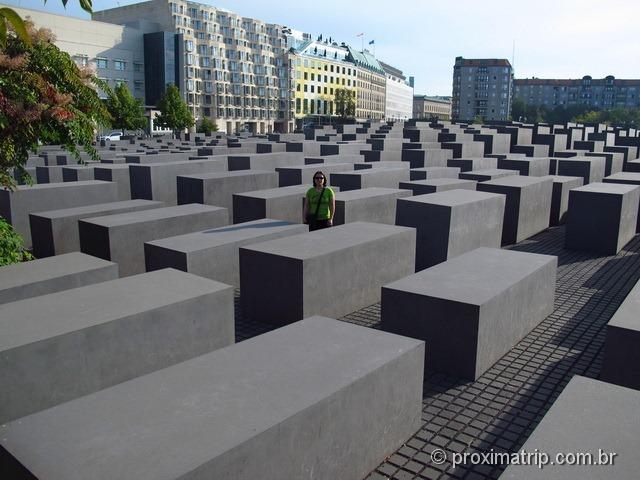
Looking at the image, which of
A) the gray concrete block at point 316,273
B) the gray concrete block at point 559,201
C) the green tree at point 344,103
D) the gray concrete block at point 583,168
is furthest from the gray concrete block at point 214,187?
the green tree at point 344,103

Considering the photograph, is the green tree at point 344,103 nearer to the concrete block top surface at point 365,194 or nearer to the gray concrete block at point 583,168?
the gray concrete block at point 583,168

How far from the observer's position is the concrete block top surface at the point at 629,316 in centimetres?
557

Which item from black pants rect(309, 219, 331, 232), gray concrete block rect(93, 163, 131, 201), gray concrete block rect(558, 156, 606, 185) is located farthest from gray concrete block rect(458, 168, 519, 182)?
gray concrete block rect(93, 163, 131, 201)

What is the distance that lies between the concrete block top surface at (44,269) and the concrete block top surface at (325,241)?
2150 millimetres

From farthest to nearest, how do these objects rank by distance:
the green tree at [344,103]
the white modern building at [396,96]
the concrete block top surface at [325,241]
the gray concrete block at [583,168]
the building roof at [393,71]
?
the building roof at [393,71], the white modern building at [396,96], the green tree at [344,103], the gray concrete block at [583,168], the concrete block top surface at [325,241]

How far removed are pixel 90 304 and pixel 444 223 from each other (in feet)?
21.4

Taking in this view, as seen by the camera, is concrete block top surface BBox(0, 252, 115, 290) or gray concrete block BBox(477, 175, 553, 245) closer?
concrete block top surface BBox(0, 252, 115, 290)

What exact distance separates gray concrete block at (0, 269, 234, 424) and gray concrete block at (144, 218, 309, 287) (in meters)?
1.50

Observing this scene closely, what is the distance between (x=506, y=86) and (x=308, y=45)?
73.6m

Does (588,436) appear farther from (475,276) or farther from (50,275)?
(50,275)

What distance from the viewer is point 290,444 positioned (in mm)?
3680

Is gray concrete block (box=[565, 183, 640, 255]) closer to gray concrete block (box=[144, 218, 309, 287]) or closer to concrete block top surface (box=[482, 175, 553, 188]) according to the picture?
concrete block top surface (box=[482, 175, 553, 188])

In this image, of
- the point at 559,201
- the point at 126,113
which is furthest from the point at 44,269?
the point at 126,113

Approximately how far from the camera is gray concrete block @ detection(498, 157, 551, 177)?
64.2ft
